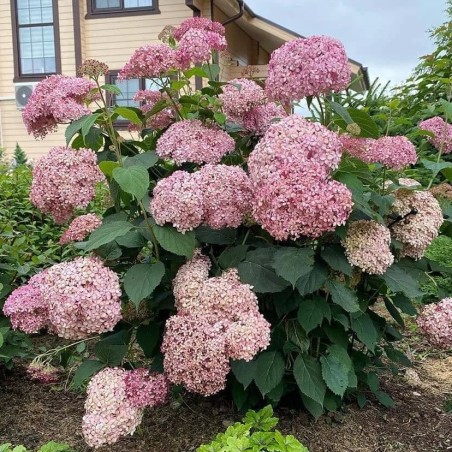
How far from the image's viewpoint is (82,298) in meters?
1.46

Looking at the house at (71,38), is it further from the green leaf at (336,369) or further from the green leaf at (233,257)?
the green leaf at (336,369)

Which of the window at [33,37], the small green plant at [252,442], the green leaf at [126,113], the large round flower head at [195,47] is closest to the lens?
the small green plant at [252,442]

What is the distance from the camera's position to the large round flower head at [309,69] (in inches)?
63.1

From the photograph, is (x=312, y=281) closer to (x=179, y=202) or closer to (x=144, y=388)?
(x=179, y=202)

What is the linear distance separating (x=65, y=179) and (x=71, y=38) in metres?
10.0

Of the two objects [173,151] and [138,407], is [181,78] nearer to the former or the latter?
[173,151]

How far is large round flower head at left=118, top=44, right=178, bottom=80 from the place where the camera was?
1782 millimetres

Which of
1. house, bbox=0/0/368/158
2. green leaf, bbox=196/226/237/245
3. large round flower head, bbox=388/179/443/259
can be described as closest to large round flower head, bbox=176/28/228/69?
green leaf, bbox=196/226/237/245

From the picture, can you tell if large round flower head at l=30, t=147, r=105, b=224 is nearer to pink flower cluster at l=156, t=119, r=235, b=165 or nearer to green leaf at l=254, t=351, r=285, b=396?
pink flower cluster at l=156, t=119, r=235, b=165

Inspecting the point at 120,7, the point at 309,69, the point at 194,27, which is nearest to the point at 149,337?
the point at 309,69

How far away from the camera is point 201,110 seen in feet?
6.30

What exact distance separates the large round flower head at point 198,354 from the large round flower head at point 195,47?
3.03 feet

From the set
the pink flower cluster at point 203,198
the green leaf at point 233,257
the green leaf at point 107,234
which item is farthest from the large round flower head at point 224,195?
the green leaf at point 107,234

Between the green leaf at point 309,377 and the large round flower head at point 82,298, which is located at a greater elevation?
the large round flower head at point 82,298
